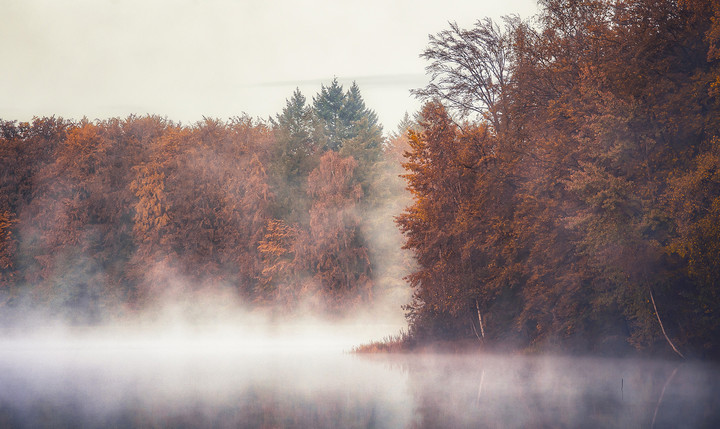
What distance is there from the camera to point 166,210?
178ft

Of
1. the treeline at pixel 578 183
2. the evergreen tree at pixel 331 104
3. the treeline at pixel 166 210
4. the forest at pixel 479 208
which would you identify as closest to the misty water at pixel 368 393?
the treeline at pixel 578 183

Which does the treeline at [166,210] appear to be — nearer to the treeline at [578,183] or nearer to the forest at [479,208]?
the forest at [479,208]

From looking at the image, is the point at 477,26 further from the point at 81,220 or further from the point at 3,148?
the point at 3,148

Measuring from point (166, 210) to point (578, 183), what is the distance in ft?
123

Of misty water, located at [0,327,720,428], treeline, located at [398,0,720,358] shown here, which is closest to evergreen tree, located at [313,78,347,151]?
treeline, located at [398,0,720,358]

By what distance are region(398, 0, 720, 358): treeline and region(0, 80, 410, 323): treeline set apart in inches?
724

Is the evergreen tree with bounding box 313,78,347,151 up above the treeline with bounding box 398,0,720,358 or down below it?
above

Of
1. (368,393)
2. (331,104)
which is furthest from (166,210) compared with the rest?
(368,393)

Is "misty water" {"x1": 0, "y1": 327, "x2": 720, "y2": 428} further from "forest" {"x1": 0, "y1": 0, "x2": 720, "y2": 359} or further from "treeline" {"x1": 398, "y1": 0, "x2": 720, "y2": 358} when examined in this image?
"forest" {"x1": 0, "y1": 0, "x2": 720, "y2": 359}

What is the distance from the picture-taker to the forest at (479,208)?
23312 millimetres

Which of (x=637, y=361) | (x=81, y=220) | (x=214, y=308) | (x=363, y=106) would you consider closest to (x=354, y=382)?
(x=637, y=361)

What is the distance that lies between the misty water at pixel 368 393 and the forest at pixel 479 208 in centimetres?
281

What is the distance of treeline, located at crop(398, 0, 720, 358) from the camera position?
22.8m

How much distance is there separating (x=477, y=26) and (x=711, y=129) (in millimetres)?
15852
